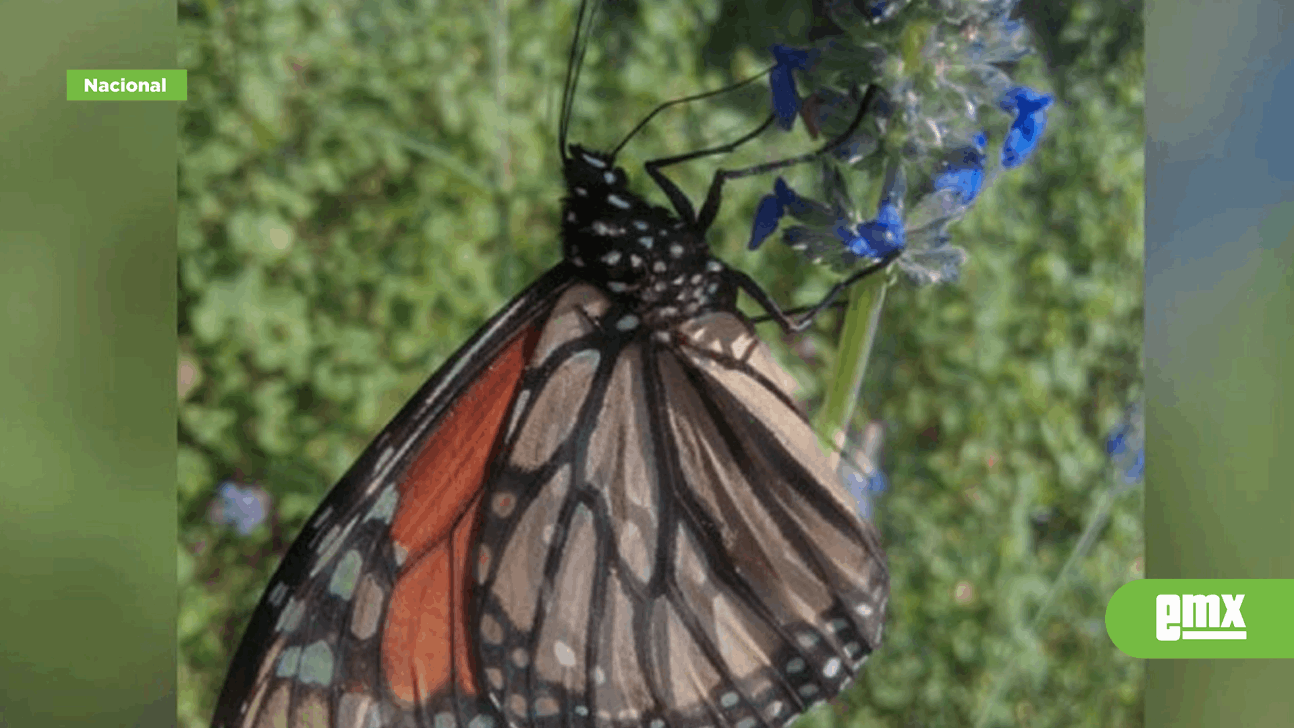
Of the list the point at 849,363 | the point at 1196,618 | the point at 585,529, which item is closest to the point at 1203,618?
the point at 1196,618

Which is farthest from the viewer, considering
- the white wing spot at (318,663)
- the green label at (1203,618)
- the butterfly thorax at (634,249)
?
the green label at (1203,618)

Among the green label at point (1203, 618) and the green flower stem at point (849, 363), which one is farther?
the green label at point (1203, 618)

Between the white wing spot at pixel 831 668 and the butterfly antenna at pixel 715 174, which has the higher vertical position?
the butterfly antenna at pixel 715 174

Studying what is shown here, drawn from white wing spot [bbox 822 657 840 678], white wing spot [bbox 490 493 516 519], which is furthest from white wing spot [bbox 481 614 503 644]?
white wing spot [bbox 822 657 840 678]

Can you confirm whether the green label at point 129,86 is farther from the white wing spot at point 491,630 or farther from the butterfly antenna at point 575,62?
the white wing spot at point 491,630

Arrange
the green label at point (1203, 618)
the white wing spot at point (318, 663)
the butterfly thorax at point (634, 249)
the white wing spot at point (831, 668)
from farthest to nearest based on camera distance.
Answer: the green label at point (1203, 618), the white wing spot at point (831, 668), the butterfly thorax at point (634, 249), the white wing spot at point (318, 663)

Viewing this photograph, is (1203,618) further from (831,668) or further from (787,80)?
(787,80)

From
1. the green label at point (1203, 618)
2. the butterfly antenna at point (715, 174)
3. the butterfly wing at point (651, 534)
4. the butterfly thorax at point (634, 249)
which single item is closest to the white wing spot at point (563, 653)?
the butterfly wing at point (651, 534)
